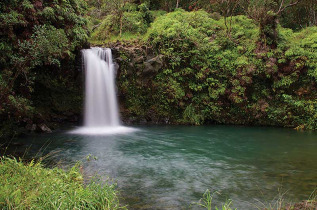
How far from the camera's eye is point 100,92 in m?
15.4

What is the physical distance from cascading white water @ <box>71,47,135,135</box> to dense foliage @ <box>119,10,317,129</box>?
0.94m

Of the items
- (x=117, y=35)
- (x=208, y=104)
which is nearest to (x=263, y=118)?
(x=208, y=104)

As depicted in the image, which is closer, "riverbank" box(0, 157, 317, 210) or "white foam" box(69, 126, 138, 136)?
"riverbank" box(0, 157, 317, 210)

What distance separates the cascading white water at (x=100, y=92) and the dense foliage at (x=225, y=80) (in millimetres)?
944

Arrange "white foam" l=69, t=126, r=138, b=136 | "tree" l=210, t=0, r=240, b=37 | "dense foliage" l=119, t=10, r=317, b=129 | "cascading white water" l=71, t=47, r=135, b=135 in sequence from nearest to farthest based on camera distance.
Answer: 1. "tree" l=210, t=0, r=240, b=37
2. "white foam" l=69, t=126, r=138, b=136
3. "cascading white water" l=71, t=47, r=135, b=135
4. "dense foliage" l=119, t=10, r=317, b=129

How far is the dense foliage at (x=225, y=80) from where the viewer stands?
15078 millimetres

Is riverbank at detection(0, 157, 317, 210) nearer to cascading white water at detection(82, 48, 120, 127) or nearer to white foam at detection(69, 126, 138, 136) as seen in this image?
white foam at detection(69, 126, 138, 136)

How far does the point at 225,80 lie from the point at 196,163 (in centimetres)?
926

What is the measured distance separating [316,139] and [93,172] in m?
10.5

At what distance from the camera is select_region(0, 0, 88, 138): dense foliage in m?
8.66

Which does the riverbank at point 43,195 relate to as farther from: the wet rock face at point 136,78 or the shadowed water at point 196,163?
the wet rock face at point 136,78

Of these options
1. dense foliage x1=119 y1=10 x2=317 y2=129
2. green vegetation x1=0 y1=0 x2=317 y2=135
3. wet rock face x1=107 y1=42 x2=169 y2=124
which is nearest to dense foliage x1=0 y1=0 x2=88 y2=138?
green vegetation x1=0 y1=0 x2=317 y2=135

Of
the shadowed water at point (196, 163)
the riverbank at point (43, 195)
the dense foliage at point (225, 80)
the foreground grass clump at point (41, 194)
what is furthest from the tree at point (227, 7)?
the foreground grass clump at point (41, 194)

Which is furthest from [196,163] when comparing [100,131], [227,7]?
[100,131]
